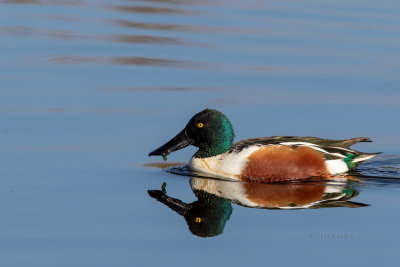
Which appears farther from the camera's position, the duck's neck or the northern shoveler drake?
the duck's neck

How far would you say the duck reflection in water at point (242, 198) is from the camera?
25.0 feet

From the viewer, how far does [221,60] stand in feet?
44.8

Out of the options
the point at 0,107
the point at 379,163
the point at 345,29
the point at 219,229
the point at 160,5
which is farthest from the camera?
the point at 160,5

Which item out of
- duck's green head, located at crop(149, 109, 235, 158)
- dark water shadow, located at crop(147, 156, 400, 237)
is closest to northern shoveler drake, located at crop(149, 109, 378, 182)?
duck's green head, located at crop(149, 109, 235, 158)

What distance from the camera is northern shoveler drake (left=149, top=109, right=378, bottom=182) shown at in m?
9.27

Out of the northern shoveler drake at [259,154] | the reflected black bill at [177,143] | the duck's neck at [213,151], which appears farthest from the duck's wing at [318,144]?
the reflected black bill at [177,143]

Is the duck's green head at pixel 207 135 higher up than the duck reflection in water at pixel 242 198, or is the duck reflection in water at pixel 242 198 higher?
the duck's green head at pixel 207 135

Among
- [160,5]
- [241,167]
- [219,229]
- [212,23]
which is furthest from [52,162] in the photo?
[160,5]

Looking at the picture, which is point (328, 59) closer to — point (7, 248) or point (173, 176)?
point (173, 176)

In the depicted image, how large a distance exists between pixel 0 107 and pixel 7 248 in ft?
14.9

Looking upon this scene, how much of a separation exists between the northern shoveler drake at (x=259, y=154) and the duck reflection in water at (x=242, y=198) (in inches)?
7.2

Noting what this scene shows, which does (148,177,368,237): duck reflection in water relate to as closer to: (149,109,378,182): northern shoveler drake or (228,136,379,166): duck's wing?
(149,109,378,182): northern shoveler drake

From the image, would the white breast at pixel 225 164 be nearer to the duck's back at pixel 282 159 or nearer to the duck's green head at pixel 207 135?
the duck's back at pixel 282 159

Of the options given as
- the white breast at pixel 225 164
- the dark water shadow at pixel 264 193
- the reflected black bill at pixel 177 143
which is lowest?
the dark water shadow at pixel 264 193
